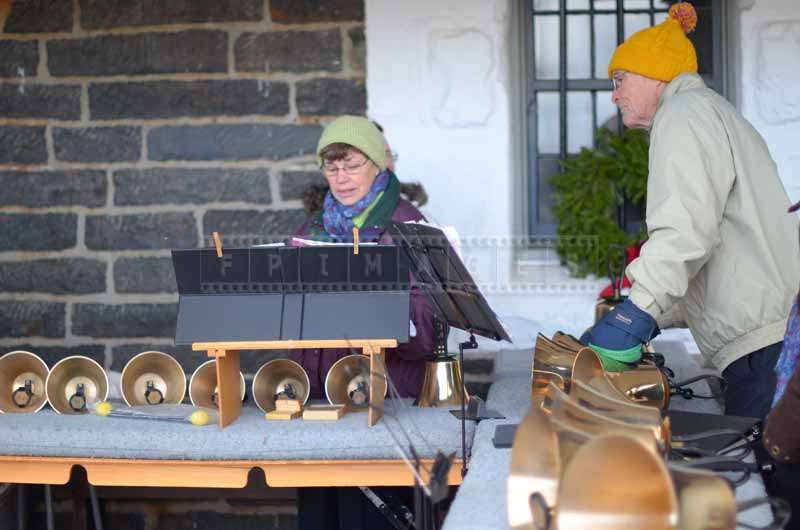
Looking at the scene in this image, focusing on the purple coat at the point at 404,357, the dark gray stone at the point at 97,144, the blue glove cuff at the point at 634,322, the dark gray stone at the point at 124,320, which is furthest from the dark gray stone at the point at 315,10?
the blue glove cuff at the point at 634,322

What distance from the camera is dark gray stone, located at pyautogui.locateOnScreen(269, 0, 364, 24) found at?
4.40 meters

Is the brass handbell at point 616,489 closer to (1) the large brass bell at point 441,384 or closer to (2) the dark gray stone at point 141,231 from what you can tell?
(1) the large brass bell at point 441,384

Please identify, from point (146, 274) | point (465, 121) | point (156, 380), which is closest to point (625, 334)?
point (156, 380)

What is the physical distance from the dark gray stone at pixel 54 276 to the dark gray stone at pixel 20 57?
2.70ft

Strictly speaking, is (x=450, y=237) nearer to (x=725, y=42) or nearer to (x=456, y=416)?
(x=456, y=416)

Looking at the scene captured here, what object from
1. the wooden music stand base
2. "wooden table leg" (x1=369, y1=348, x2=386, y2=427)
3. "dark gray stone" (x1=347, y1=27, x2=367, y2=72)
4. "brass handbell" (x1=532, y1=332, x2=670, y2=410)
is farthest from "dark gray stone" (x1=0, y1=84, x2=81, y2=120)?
"brass handbell" (x1=532, y1=332, x2=670, y2=410)

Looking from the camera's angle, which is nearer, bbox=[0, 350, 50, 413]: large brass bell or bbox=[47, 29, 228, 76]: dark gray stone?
bbox=[0, 350, 50, 413]: large brass bell

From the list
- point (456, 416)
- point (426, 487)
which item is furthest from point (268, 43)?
point (426, 487)

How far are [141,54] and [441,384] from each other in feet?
7.38

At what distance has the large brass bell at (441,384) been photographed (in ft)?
10.2

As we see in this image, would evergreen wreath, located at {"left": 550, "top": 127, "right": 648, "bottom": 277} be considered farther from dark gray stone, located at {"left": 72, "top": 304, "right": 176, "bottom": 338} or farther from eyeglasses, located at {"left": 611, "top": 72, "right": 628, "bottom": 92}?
dark gray stone, located at {"left": 72, "top": 304, "right": 176, "bottom": 338}

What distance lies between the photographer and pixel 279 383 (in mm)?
3178

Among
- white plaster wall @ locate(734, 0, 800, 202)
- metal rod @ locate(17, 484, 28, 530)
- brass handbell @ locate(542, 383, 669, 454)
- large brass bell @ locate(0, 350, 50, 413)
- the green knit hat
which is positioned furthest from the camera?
white plaster wall @ locate(734, 0, 800, 202)

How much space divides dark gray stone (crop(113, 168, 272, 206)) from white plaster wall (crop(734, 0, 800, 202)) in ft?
6.67
